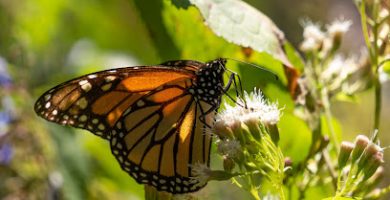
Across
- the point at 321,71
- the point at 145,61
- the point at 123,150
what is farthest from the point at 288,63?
the point at 145,61

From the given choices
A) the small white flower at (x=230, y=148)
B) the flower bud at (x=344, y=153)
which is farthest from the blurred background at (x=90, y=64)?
the flower bud at (x=344, y=153)

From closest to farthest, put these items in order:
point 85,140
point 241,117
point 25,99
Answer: point 241,117, point 25,99, point 85,140

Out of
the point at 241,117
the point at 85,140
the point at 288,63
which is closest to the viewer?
the point at 241,117

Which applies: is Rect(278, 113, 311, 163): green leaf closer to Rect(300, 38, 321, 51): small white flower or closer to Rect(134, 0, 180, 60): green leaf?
Rect(300, 38, 321, 51): small white flower

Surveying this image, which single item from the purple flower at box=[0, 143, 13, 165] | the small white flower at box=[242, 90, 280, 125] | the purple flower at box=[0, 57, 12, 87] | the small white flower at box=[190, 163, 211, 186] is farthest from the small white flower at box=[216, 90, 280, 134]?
the purple flower at box=[0, 57, 12, 87]

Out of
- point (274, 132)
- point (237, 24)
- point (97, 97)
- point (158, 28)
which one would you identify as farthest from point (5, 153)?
point (274, 132)

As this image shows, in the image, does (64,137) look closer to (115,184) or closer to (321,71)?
(115,184)
